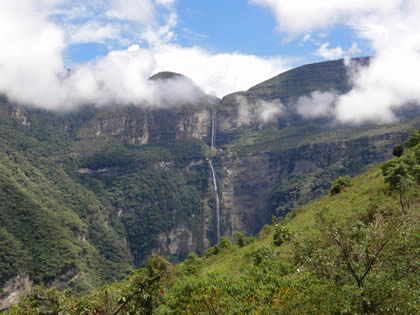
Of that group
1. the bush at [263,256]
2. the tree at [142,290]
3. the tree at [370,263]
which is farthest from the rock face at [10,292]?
the tree at [370,263]

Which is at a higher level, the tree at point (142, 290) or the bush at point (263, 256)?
the tree at point (142, 290)

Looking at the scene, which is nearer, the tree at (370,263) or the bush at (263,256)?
the tree at (370,263)

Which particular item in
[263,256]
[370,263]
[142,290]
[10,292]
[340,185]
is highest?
[370,263]

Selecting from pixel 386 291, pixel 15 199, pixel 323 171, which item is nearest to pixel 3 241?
pixel 15 199

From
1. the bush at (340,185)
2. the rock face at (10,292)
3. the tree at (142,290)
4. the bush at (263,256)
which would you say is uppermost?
the tree at (142,290)

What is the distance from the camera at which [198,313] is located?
531 inches

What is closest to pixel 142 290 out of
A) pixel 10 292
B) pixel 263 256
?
pixel 263 256

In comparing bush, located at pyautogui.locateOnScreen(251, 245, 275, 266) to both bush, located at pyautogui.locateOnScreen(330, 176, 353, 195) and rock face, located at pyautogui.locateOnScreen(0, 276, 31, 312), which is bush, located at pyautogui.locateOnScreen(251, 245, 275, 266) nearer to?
bush, located at pyautogui.locateOnScreen(330, 176, 353, 195)

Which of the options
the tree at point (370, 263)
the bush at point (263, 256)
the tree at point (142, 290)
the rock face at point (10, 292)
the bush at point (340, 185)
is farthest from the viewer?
the rock face at point (10, 292)

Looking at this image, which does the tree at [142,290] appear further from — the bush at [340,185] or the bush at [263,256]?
the bush at [340,185]

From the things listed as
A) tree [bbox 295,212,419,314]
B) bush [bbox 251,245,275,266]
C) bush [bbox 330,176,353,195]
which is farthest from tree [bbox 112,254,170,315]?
bush [bbox 330,176,353,195]

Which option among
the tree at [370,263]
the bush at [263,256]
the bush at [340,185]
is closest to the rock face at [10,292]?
the bush at [340,185]

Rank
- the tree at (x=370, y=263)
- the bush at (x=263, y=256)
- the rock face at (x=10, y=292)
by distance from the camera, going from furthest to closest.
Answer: the rock face at (x=10, y=292) → the bush at (x=263, y=256) → the tree at (x=370, y=263)

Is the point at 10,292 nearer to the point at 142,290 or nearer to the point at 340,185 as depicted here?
the point at 340,185
